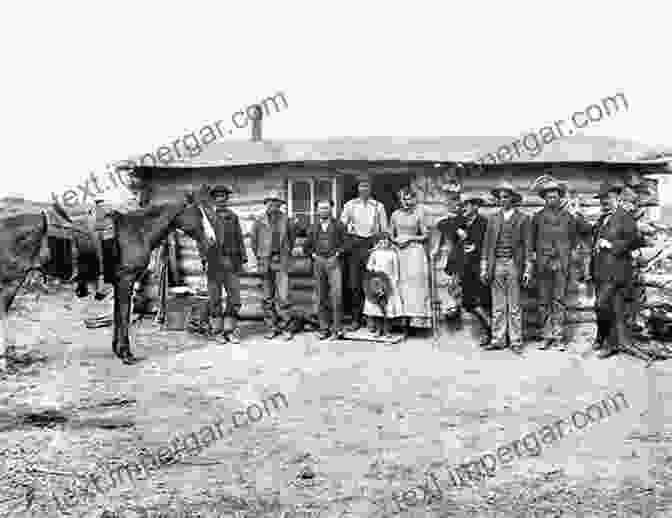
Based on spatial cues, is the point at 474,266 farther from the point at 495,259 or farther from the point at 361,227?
the point at 361,227

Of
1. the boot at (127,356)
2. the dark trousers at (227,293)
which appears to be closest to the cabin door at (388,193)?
the dark trousers at (227,293)

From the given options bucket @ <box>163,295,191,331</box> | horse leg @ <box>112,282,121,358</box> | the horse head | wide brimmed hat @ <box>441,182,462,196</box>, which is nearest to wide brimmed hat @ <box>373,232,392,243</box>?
wide brimmed hat @ <box>441,182,462,196</box>

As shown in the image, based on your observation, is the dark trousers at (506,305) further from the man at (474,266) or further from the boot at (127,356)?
the boot at (127,356)

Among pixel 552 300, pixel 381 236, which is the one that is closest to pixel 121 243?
pixel 381 236

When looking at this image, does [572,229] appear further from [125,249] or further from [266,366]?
[125,249]

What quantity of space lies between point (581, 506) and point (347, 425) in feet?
7.53

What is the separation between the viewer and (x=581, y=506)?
13.2ft

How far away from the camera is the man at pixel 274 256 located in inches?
356

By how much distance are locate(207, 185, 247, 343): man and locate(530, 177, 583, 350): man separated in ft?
14.5

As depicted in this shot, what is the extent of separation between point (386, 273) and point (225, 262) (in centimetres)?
249

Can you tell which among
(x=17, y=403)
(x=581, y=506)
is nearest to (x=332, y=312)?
(x=17, y=403)

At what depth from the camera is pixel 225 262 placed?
8.97 meters

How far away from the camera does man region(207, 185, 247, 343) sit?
8898 millimetres

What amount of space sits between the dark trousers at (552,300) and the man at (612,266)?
1.64ft
